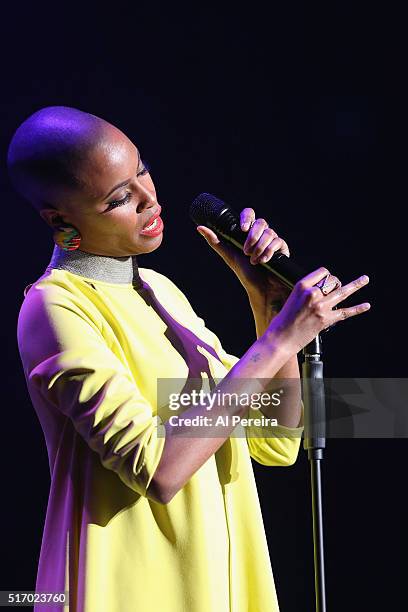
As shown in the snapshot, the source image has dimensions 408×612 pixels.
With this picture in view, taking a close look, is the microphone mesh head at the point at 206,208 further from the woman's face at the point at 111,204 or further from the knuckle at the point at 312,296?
the knuckle at the point at 312,296

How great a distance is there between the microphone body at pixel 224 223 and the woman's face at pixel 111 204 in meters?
0.08

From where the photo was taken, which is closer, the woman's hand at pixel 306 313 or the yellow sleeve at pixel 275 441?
the woman's hand at pixel 306 313

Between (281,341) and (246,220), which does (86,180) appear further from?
(281,341)

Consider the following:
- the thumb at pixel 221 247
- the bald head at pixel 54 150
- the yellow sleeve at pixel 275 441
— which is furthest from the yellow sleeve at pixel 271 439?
the bald head at pixel 54 150

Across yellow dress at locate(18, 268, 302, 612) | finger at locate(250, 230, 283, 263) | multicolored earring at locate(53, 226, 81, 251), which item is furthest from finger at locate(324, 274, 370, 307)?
multicolored earring at locate(53, 226, 81, 251)

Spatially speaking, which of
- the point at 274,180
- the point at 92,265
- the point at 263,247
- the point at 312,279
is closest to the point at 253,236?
the point at 263,247

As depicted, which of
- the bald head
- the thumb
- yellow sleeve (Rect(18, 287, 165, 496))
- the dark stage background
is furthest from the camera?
the dark stage background

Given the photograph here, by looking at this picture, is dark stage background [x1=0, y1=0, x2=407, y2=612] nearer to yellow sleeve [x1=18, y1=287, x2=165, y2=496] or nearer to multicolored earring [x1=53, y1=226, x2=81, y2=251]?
multicolored earring [x1=53, y1=226, x2=81, y2=251]

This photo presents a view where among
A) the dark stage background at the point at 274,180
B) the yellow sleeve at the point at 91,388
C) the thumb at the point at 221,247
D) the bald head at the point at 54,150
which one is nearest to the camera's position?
the yellow sleeve at the point at 91,388

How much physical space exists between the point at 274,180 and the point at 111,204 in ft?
3.31

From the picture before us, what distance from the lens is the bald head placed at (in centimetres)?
122

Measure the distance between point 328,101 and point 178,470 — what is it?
1366mm

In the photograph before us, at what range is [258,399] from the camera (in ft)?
4.48

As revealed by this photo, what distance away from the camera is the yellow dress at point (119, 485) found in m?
1.10
